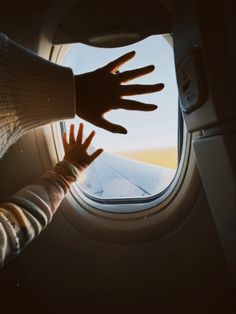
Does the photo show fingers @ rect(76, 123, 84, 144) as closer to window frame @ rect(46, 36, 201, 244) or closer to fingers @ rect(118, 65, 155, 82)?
window frame @ rect(46, 36, 201, 244)

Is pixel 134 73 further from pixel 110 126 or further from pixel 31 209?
pixel 31 209

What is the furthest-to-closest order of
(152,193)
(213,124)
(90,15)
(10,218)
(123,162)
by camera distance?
(123,162), (152,193), (90,15), (10,218), (213,124)

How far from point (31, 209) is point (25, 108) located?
0.72ft

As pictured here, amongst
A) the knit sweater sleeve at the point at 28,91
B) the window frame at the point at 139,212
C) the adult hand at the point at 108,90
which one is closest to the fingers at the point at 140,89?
the adult hand at the point at 108,90

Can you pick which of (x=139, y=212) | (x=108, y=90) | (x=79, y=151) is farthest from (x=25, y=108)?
(x=139, y=212)

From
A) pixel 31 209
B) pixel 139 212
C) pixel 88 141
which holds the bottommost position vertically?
pixel 139 212

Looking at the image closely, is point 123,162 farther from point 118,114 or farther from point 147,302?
point 147,302

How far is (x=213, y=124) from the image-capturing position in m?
0.50

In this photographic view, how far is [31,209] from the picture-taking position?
2.34ft

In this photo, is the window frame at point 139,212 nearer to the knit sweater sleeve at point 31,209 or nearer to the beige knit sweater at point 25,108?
the knit sweater sleeve at point 31,209

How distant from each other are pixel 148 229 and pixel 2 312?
1.78 ft

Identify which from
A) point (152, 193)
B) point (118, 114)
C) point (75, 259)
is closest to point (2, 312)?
point (75, 259)

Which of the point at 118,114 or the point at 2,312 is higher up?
the point at 118,114

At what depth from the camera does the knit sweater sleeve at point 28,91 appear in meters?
0.59
